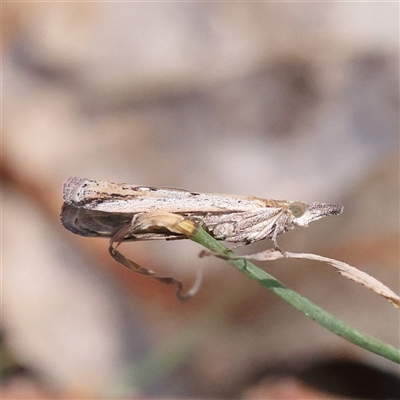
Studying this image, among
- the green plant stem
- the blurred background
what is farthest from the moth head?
the blurred background

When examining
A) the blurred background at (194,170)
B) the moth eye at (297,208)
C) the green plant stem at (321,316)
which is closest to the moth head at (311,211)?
the moth eye at (297,208)

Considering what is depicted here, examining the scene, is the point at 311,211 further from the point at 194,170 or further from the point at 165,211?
the point at 194,170

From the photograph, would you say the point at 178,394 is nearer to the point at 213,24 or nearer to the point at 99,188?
→ the point at 99,188

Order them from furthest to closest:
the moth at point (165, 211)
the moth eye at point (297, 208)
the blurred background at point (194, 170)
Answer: the blurred background at point (194, 170) < the moth eye at point (297, 208) < the moth at point (165, 211)

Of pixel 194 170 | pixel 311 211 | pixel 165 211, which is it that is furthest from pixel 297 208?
pixel 194 170

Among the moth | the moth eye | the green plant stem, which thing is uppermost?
the moth eye

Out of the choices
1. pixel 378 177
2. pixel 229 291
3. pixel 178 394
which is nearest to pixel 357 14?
pixel 378 177

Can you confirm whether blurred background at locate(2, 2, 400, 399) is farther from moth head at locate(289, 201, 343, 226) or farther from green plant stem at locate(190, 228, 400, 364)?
green plant stem at locate(190, 228, 400, 364)

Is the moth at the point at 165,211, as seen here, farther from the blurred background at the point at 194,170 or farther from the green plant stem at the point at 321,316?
the blurred background at the point at 194,170
